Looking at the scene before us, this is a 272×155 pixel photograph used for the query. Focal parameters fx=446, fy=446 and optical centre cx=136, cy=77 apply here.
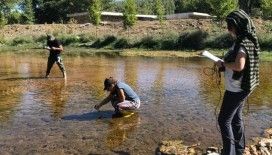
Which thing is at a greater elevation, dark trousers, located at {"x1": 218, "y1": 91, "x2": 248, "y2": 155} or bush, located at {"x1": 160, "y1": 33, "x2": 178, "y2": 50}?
dark trousers, located at {"x1": 218, "y1": 91, "x2": 248, "y2": 155}

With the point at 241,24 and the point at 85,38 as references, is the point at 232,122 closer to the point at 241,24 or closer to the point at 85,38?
the point at 241,24

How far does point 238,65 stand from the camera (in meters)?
5.99

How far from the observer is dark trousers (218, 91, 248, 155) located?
6.38 m

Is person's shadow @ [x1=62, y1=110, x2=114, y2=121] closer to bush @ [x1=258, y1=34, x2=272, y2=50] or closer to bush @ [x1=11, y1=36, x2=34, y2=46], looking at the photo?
bush @ [x1=258, y1=34, x2=272, y2=50]

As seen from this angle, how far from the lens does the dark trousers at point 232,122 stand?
251 inches

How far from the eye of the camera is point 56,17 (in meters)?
79.2

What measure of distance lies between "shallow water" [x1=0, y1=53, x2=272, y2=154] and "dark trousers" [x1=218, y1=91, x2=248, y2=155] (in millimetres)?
1595

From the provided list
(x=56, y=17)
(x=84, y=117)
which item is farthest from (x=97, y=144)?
(x=56, y=17)

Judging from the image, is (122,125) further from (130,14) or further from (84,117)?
(130,14)

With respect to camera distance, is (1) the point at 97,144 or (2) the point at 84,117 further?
(2) the point at 84,117

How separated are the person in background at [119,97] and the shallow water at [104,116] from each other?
0.87 ft

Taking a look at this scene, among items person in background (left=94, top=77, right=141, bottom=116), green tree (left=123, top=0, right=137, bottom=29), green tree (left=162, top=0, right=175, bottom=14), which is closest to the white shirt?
person in background (left=94, top=77, right=141, bottom=116)

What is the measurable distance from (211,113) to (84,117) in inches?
125

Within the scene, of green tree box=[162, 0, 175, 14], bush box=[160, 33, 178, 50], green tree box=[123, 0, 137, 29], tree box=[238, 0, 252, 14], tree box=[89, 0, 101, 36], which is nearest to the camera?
bush box=[160, 33, 178, 50]
